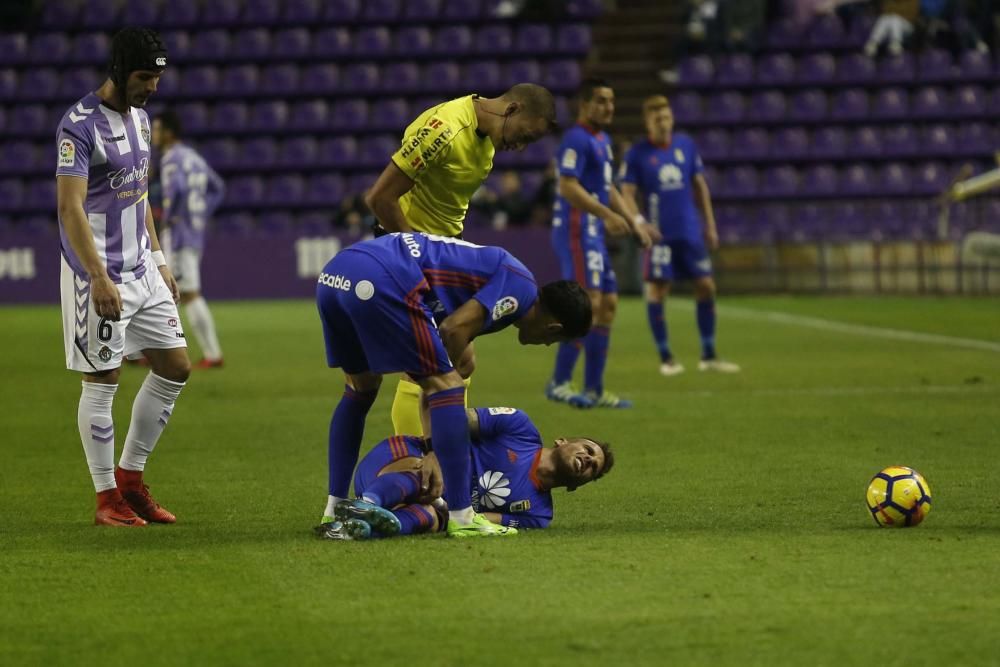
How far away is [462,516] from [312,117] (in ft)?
77.9

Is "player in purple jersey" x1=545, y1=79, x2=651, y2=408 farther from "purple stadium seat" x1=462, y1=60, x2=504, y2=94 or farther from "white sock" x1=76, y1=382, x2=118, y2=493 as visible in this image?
"purple stadium seat" x1=462, y1=60, x2=504, y2=94

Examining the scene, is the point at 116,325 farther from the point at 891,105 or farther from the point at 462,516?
the point at 891,105

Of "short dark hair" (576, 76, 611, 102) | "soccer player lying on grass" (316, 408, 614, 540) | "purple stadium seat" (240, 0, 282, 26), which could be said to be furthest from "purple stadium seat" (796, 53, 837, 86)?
"soccer player lying on grass" (316, 408, 614, 540)

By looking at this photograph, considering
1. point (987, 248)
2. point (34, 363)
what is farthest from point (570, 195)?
point (987, 248)

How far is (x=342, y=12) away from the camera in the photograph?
29.9m

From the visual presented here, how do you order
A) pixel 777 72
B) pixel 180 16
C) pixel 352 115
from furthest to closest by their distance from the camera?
pixel 180 16 → pixel 352 115 → pixel 777 72

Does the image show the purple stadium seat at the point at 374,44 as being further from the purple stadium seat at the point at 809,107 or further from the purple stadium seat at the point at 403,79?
the purple stadium seat at the point at 809,107

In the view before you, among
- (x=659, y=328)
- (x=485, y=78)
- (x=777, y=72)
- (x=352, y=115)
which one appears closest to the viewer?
(x=659, y=328)

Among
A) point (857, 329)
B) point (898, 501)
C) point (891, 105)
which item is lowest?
point (857, 329)

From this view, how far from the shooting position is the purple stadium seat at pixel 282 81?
96.4 ft

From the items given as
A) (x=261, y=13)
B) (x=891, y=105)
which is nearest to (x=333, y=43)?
(x=261, y=13)

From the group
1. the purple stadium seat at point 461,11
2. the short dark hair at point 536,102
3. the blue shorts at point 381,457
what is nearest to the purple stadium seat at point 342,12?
the purple stadium seat at point 461,11

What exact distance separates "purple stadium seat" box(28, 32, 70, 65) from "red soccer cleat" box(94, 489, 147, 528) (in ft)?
79.6

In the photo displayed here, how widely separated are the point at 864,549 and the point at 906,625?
1.21 metres
